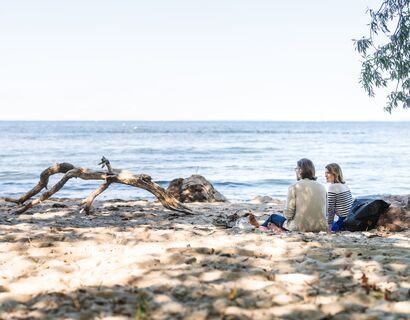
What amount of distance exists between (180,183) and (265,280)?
9.29 meters

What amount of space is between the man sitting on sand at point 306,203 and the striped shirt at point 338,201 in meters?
0.78

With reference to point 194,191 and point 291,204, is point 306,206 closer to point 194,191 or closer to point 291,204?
point 291,204

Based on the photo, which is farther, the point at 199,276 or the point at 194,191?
the point at 194,191

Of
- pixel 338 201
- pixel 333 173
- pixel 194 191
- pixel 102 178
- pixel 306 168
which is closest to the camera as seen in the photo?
pixel 306 168

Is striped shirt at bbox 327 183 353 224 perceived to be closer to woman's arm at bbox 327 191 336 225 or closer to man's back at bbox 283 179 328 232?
woman's arm at bbox 327 191 336 225

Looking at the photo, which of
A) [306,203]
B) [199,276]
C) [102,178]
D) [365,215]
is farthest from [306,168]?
[102,178]

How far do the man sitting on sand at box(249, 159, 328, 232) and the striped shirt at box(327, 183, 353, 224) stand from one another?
0.78m

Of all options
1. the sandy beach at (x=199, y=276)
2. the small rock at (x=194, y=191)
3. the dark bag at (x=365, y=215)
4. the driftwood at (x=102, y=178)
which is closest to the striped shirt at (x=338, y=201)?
the dark bag at (x=365, y=215)

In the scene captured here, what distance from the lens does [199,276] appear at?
4219mm

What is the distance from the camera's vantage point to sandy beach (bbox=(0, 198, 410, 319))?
358cm

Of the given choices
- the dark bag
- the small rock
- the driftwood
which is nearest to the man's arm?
the dark bag

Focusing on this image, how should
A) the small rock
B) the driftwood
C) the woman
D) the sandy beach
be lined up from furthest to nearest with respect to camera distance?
the small rock, the driftwood, the woman, the sandy beach

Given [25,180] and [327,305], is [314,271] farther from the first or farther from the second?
[25,180]

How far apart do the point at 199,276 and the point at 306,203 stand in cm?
328
